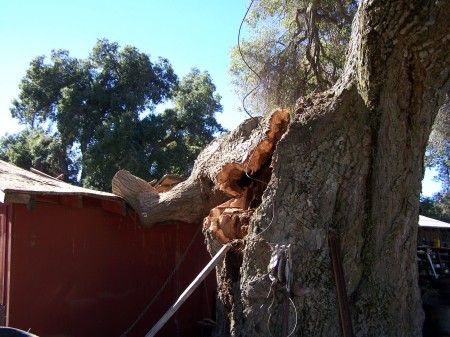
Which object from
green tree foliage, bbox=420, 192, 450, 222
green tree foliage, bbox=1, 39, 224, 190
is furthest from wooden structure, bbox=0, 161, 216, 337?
green tree foliage, bbox=420, 192, 450, 222

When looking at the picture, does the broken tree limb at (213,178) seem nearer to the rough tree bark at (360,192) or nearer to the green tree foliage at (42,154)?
the rough tree bark at (360,192)

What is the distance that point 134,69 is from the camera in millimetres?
24406

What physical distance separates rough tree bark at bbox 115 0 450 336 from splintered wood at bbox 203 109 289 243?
67cm

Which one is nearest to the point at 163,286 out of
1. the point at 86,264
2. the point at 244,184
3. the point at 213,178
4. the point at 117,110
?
the point at 86,264

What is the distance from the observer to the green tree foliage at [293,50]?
12.9 metres

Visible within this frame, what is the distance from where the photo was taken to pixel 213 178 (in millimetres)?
7352

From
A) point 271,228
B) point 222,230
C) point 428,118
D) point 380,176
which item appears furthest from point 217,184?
point 428,118

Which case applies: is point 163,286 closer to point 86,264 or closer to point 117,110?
point 86,264

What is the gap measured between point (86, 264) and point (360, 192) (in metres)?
4.91

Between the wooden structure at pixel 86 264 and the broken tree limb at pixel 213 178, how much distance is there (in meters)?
0.42

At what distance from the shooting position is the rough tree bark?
209 inches

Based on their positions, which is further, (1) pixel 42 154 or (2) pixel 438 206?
(2) pixel 438 206

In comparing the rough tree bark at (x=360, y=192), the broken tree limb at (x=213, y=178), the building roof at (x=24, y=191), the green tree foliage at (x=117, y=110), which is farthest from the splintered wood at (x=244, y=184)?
the green tree foliage at (x=117, y=110)

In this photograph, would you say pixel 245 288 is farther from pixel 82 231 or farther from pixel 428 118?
pixel 82 231
